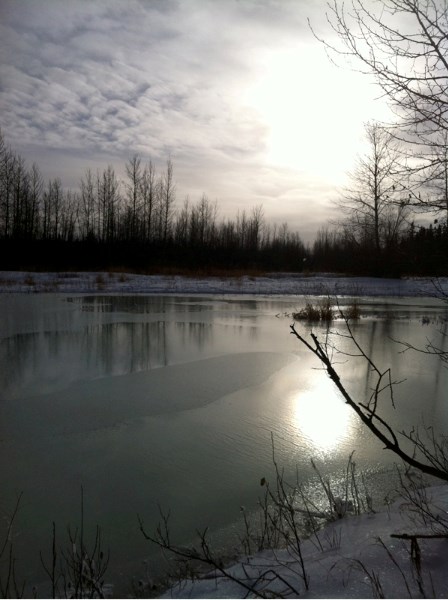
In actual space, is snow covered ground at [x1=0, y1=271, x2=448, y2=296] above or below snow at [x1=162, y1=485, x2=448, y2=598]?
above

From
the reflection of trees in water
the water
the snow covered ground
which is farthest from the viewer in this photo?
the snow covered ground

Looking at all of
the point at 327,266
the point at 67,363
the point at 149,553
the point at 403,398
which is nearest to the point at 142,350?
the point at 67,363

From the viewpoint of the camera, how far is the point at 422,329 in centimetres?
1187

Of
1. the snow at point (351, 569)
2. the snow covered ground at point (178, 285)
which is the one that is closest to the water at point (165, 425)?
the snow at point (351, 569)

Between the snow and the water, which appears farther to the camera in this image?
the water

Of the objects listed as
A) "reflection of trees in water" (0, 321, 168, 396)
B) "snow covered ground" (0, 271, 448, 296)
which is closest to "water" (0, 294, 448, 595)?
"reflection of trees in water" (0, 321, 168, 396)

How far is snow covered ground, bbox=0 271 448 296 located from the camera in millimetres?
22989

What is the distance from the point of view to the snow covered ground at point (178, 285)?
23.0 m

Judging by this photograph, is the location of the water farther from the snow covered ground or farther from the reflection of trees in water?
the snow covered ground

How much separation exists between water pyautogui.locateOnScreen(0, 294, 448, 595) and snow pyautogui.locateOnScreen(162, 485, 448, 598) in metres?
0.55

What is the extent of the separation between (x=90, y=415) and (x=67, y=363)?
2552 millimetres

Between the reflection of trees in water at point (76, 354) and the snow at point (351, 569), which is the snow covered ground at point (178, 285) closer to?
the reflection of trees in water at point (76, 354)

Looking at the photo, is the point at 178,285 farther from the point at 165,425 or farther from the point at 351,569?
the point at 351,569

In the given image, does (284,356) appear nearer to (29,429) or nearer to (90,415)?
(90,415)
